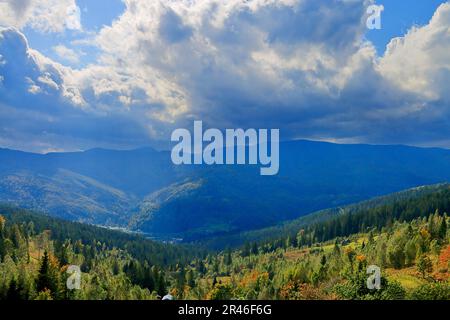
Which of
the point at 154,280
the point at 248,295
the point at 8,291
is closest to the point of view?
the point at 8,291

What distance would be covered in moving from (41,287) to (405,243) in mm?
90509

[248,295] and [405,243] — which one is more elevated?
[405,243]

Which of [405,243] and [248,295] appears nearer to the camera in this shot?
[248,295]

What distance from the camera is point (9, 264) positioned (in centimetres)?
11600

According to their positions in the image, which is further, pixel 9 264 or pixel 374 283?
pixel 9 264
